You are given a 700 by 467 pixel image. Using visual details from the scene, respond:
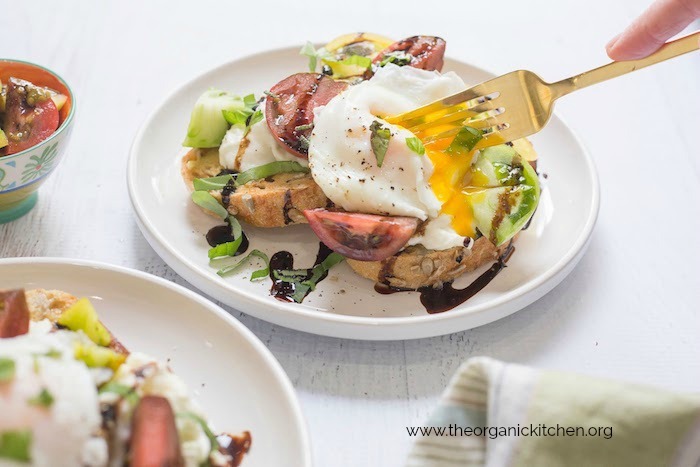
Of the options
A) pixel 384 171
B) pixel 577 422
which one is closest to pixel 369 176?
pixel 384 171

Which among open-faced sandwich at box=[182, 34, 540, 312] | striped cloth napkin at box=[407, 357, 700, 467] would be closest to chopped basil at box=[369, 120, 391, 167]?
open-faced sandwich at box=[182, 34, 540, 312]

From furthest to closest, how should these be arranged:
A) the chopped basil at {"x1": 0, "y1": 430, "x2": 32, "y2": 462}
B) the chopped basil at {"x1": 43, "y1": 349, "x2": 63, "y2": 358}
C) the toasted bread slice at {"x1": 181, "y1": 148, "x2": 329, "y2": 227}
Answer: the toasted bread slice at {"x1": 181, "y1": 148, "x2": 329, "y2": 227}, the chopped basil at {"x1": 43, "y1": 349, "x2": 63, "y2": 358}, the chopped basil at {"x1": 0, "y1": 430, "x2": 32, "y2": 462}

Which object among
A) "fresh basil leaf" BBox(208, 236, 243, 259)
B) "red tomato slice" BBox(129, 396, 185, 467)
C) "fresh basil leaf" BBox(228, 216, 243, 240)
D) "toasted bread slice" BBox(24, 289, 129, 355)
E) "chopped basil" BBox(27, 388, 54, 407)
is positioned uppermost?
"chopped basil" BBox(27, 388, 54, 407)

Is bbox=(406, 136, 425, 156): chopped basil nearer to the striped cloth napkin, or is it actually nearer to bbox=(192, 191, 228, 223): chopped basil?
bbox=(192, 191, 228, 223): chopped basil

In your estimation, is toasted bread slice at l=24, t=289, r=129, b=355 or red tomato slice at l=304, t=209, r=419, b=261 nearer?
toasted bread slice at l=24, t=289, r=129, b=355

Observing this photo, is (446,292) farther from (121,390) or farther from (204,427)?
(121,390)

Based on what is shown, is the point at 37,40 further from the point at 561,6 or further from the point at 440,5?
the point at 561,6

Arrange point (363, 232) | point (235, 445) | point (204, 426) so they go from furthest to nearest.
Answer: point (363, 232)
point (235, 445)
point (204, 426)
